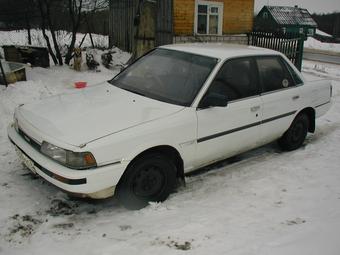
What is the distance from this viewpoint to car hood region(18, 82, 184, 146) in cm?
339

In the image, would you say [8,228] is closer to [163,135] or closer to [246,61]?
[163,135]

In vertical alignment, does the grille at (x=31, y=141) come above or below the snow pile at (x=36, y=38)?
below

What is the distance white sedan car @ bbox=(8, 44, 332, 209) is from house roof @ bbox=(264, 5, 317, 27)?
4718cm

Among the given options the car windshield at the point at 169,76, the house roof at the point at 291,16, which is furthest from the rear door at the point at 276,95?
the house roof at the point at 291,16

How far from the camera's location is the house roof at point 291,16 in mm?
48469

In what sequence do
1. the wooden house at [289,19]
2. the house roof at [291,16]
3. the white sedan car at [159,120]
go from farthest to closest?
the house roof at [291,16]
the wooden house at [289,19]
the white sedan car at [159,120]

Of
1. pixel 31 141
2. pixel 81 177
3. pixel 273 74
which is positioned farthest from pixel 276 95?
pixel 31 141

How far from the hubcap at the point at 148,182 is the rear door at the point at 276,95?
1743 millimetres

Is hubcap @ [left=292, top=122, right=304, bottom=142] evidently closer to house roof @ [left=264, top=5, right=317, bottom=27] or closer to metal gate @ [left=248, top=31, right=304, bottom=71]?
metal gate @ [left=248, top=31, right=304, bottom=71]

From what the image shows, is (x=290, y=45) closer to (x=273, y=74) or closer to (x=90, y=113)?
(x=273, y=74)

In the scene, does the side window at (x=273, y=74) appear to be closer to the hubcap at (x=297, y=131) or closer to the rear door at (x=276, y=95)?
the rear door at (x=276, y=95)

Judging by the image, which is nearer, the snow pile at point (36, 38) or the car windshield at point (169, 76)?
the car windshield at point (169, 76)

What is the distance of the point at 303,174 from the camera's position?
15.3ft

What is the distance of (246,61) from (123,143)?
2.17 metres
